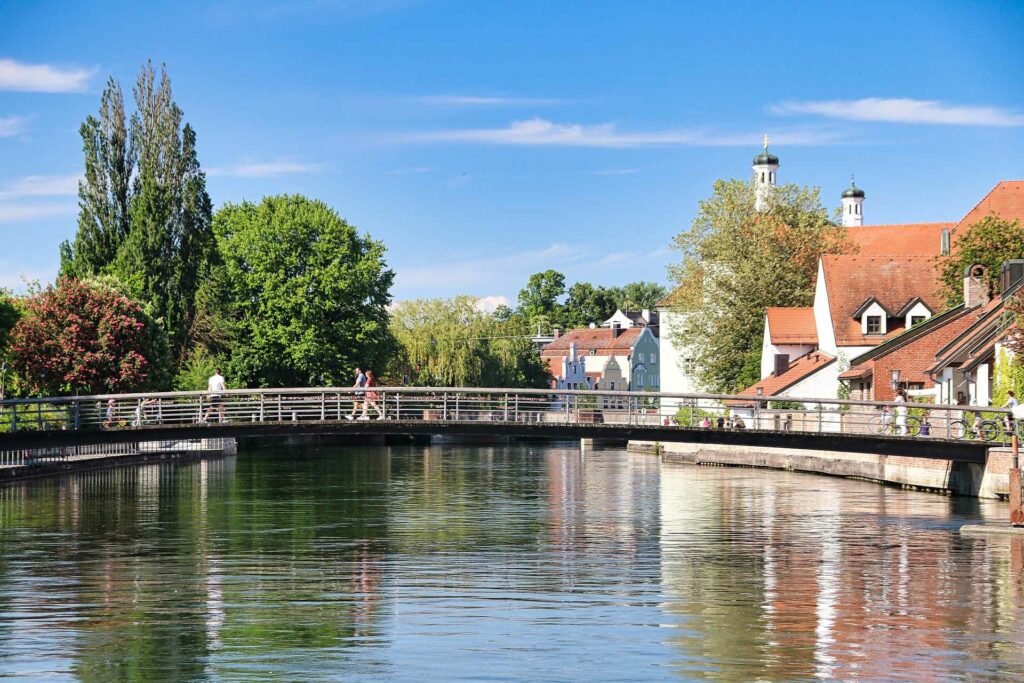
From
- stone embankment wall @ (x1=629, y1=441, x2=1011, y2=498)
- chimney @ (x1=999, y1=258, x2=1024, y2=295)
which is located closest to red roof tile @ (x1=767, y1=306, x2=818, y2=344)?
stone embankment wall @ (x1=629, y1=441, x2=1011, y2=498)

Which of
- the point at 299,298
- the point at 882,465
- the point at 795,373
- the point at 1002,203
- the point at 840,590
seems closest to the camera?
the point at 840,590

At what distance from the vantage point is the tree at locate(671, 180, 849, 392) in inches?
3696

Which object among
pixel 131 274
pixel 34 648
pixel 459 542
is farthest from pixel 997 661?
pixel 131 274

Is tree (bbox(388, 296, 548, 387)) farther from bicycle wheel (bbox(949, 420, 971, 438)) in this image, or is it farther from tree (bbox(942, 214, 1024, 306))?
bicycle wheel (bbox(949, 420, 971, 438))

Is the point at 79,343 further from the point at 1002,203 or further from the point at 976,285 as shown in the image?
the point at 1002,203

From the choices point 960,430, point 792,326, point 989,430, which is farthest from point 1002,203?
point 989,430

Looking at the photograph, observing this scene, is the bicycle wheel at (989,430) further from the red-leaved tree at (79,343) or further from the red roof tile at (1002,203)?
the red-leaved tree at (79,343)

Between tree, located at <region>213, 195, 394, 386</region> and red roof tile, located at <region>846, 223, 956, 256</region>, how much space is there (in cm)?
3493

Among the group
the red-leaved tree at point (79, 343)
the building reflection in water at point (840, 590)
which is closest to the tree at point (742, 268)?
the red-leaved tree at point (79, 343)

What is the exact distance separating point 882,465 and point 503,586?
31598 mm

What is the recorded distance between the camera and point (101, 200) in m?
81.3

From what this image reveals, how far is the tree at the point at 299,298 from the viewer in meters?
88.2

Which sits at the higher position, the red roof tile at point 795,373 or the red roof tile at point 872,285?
the red roof tile at point 872,285

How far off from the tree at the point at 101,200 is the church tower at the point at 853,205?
85.7 meters
